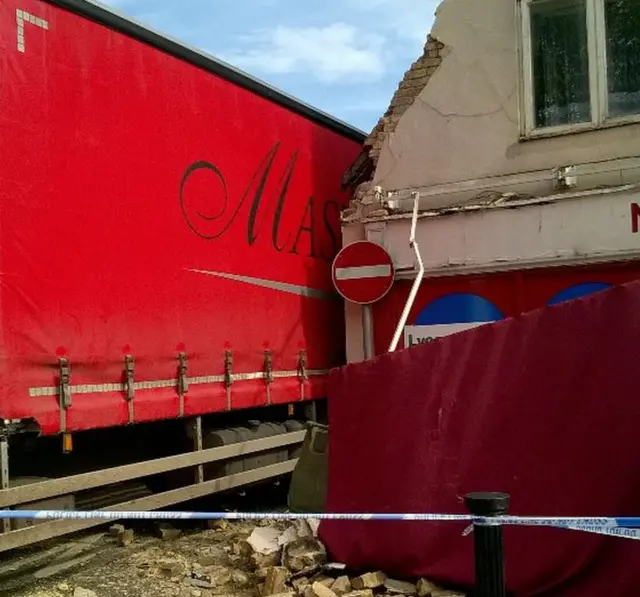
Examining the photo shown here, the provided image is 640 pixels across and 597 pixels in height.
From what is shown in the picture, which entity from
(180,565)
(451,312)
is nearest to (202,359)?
(180,565)

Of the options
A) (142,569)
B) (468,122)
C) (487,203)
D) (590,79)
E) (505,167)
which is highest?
(590,79)

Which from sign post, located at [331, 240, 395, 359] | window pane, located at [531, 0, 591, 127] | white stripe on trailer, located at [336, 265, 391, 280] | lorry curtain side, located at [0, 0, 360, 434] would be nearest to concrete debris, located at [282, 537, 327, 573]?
lorry curtain side, located at [0, 0, 360, 434]

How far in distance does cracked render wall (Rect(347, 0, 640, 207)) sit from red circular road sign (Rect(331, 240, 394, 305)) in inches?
30.7

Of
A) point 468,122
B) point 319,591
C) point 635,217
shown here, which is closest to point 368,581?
point 319,591

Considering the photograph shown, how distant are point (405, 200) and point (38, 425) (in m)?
→ 4.89

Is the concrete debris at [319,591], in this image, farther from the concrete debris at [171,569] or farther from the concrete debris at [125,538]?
the concrete debris at [125,538]

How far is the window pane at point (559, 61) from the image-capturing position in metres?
8.48

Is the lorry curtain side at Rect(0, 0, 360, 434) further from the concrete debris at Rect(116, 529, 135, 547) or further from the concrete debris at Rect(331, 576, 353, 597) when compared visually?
the concrete debris at Rect(331, 576, 353, 597)

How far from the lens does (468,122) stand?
346 inches

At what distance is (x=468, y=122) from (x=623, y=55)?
64.8 inches

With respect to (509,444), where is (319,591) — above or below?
below

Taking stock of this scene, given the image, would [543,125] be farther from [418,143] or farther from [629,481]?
[629,481]

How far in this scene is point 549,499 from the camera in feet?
15.4

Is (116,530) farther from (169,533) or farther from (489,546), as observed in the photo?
(489,546)
